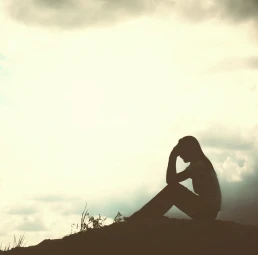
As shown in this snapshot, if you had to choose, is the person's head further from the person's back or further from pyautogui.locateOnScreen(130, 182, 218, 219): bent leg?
pyautogui.locateOnScreen(130, 182, 218, 219): bent leg

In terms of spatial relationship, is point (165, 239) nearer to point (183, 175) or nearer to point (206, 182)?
point (183, 175)

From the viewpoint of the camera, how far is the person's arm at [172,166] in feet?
35.2

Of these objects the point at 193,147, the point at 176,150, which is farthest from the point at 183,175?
the point at 176,150

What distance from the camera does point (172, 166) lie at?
36.3 ft

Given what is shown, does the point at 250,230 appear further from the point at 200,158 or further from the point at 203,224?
the point at 200,158

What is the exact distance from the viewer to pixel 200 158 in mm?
10430

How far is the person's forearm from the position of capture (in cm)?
1072

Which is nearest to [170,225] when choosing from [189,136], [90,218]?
[189,136]

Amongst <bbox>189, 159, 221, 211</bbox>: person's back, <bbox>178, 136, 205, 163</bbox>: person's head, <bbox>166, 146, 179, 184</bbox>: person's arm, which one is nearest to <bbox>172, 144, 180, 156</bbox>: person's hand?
<bbox>166, 146, 179, 184</bbox>: person's arm

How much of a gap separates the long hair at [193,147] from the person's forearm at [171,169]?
62 cm

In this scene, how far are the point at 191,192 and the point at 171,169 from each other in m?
0.82

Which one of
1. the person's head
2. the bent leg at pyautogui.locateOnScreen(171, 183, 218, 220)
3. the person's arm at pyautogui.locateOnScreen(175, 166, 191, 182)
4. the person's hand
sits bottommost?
the bent leg at pyautogui.locateOnScreen(171, 183, 218, 220)

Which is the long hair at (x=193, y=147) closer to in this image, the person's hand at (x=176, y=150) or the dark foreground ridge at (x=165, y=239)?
the person's hand at (x=176, y=150)

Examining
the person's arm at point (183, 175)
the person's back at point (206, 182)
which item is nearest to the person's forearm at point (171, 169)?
the person's arm at point (183, 175)
